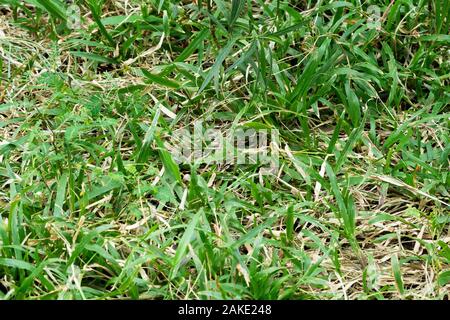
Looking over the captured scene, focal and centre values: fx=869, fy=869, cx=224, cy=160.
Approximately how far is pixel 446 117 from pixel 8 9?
1.54 meters

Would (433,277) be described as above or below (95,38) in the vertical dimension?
below

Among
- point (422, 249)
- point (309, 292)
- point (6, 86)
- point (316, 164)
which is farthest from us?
point (6, 86)

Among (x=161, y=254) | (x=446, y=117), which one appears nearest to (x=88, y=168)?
(x=161, y=254)

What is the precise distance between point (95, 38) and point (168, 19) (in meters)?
0.26

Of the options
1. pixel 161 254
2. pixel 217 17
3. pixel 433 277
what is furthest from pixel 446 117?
pixel 161 254

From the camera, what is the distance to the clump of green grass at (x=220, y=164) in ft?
7.16

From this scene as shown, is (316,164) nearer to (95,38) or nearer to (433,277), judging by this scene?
(433,277)

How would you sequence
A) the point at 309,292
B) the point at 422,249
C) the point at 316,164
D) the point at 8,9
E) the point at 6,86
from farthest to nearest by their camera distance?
1. the point at 8,9
2. the point at 6,86
3. the point at 316,164
4. the point at 422,249
5. the point at 309,292

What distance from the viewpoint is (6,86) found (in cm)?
275

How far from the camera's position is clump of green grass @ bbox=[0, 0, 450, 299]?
2.18 m

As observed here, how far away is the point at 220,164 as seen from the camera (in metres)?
2.54

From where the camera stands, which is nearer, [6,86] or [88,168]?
[88,168]

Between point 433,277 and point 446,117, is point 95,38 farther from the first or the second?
point 433,277

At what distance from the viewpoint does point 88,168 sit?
2.47 metres
